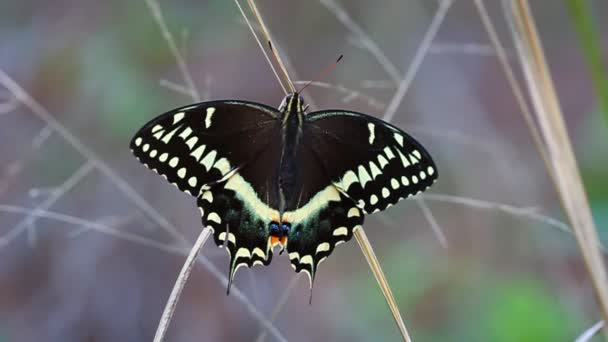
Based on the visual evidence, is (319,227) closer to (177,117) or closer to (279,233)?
(279,233)

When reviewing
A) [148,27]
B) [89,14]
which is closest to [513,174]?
[148,27]

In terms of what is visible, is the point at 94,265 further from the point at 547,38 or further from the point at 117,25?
the point at 547,38

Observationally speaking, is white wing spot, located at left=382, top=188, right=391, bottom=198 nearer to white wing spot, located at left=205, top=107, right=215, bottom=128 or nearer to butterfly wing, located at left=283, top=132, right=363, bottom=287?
butterfly wing, located at left=283, top=132, right=363, bottom=287

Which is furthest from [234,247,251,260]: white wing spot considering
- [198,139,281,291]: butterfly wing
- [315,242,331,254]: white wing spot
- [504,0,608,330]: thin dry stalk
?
[504,0,608,330]: thin dry stalk

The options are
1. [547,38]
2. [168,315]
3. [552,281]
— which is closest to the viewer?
[168,315]

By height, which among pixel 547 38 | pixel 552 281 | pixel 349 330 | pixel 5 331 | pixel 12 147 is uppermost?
pixel 12 147

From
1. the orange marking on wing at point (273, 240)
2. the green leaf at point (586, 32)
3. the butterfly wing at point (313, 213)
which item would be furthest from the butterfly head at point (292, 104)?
the green leaf at point (586, 32)

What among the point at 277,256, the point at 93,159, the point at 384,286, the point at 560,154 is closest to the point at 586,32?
the point at 560,154
